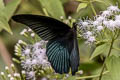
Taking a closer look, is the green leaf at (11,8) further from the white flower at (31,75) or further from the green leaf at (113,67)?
the green leaf at (113,67)

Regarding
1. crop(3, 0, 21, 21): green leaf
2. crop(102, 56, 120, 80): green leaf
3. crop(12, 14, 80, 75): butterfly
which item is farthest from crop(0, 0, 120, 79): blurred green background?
crop(102, 56, 120, 80): green leaf

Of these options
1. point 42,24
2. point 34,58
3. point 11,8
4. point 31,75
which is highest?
point 11,8

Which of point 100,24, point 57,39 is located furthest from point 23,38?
point 100,24

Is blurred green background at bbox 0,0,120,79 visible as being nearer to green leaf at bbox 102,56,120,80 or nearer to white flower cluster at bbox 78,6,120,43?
white flower cluster at bbox 78,6,120,43

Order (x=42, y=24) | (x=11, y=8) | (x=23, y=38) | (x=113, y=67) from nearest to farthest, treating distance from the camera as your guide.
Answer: (x=113, y=67) → (x=42, y=24) → (x=11, y=8) → (x=23, y=38)

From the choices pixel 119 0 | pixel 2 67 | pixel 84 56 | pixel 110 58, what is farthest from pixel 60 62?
pixel 84 56

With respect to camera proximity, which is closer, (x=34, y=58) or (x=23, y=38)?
(x=34, y=58)

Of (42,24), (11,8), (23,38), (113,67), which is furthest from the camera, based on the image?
(23,38)

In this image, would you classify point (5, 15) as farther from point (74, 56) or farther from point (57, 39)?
point (74, 56)
